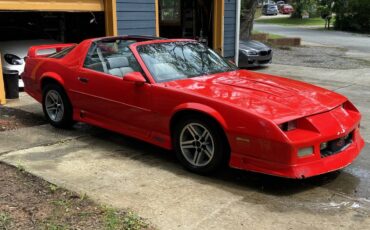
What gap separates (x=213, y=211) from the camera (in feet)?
12.5

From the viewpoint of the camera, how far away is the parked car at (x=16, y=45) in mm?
9219

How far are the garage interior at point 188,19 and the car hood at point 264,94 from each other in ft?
24.8

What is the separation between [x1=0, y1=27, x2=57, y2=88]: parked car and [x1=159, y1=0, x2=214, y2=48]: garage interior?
4.34 m

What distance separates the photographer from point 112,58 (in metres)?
5.69

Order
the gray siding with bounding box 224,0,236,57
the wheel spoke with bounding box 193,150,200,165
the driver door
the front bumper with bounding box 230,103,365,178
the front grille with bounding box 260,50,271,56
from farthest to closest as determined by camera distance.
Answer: the front grille with bounding box 260,50,271,56 → the gray siding with bounding box 224,0,236,57 → the driver door → the wheel spoke with bounding box 193,150,200,165 → the front bumper with bounding box 230,103,365,178

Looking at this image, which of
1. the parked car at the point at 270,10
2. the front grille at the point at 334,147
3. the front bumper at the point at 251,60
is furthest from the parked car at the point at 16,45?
the parked car at the point at 270,10

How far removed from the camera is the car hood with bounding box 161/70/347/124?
4.23 m

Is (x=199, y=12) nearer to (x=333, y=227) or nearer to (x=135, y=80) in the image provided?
(x=135, y=80)

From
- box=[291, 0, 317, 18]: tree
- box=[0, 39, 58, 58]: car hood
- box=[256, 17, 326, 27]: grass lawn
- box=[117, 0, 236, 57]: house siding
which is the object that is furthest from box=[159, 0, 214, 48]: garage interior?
box=[291, 0, 317, 18]: tree

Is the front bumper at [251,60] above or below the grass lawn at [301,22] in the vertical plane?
below

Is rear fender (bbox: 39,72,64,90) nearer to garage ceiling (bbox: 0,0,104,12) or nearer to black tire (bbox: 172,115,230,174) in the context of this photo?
garage ceiling (bbox: 0,0,104,12)

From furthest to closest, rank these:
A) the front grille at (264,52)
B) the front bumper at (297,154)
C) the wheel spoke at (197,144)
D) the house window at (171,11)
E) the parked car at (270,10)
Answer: the parked car at (270,10), the house window at (171,11), the front grille at (264,52), the wheel spoke at (197,144), the front bumper at (297,154)

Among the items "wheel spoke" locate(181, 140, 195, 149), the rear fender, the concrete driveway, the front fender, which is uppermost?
the rear fender

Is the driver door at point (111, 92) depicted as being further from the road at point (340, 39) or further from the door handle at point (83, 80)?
the road at point (340, 39)
